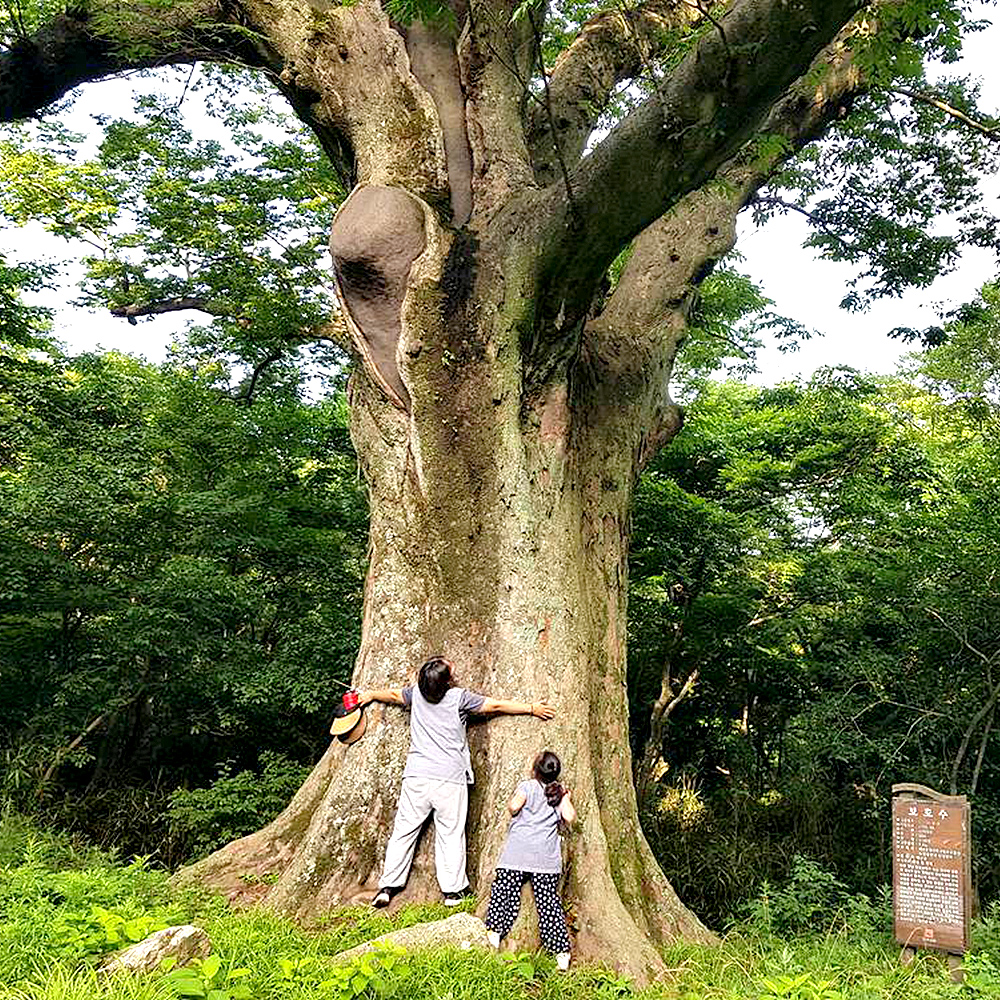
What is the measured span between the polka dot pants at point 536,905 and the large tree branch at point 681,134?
3.64m

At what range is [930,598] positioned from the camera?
9570 millimetres

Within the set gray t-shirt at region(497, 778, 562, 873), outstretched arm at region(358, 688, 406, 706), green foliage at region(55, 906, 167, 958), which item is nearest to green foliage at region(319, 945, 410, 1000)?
green foliage at region(55, 906, 167, 958)

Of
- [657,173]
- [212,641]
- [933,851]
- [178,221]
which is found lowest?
[933,851]

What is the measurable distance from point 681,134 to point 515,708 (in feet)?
11.2

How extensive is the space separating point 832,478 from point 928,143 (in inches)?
187

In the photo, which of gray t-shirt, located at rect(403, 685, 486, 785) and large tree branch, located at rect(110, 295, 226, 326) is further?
large tree branch, located at rect(110, 295, 226, 326)

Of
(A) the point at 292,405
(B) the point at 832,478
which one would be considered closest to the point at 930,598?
(B) the point at 832,478

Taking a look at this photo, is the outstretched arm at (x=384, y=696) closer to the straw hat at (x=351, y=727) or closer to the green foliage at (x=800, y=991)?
the straw hat at (x=351, y=727)

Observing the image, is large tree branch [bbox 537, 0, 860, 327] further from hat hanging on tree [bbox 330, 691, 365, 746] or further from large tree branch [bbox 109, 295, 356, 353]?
large tree branch [bbox 109, 295, 356, 353]

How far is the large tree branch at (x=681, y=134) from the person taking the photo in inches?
174

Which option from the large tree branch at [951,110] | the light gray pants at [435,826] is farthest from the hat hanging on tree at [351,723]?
the large tree branch at [951,110]

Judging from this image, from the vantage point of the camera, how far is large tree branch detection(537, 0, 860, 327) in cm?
442

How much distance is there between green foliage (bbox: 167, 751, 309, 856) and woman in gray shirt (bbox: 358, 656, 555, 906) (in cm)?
397

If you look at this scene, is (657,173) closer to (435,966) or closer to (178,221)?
(435,966)
